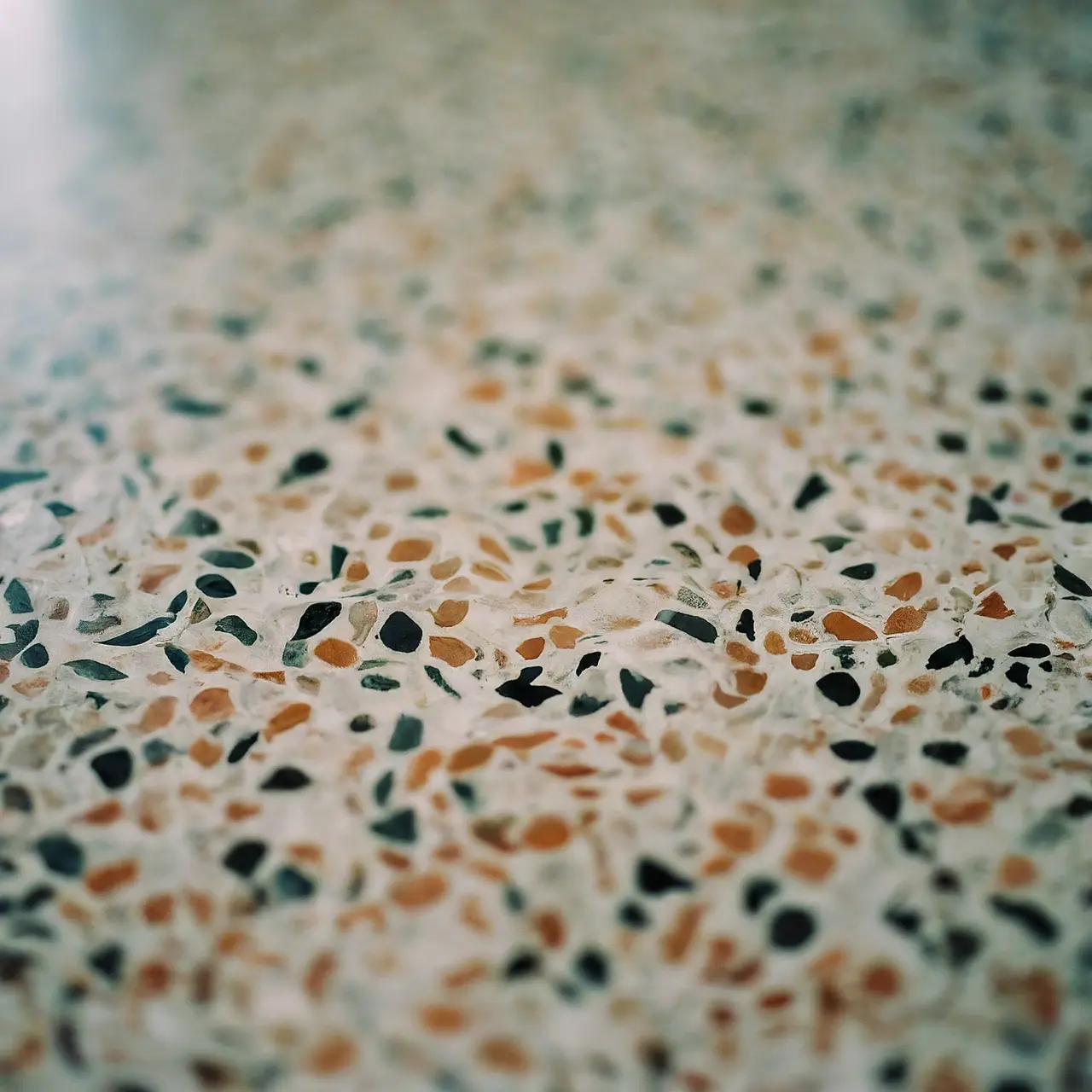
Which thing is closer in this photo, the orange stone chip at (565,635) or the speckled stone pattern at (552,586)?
the speckled stone pattern at (552,586)

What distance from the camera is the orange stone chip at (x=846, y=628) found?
0.80 metres

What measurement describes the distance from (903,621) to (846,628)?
5 cm

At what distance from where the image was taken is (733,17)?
169 cm

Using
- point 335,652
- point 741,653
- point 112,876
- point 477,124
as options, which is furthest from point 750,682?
point 477,124

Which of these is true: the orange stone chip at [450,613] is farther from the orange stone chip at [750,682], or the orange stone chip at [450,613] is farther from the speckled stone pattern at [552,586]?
the orange stone chip at [750,682]

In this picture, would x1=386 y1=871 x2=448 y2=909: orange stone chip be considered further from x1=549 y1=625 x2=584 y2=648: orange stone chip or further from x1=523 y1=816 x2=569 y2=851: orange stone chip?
x1=549 y1=625 x2=584 y2=648: orange stone chip

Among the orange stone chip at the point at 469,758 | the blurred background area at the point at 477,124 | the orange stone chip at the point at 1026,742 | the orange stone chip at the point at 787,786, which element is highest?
the blurred background area at the point at 477,124

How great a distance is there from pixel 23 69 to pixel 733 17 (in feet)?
4.28

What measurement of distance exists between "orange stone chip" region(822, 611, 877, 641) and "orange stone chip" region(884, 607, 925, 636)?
0.7 inches

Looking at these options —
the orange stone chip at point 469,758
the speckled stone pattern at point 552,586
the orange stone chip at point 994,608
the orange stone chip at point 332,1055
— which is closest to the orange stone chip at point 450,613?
the speckled stone pattern at point 552,586

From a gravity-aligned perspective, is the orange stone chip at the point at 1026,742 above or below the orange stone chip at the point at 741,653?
below

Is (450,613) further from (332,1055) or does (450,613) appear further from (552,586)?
(332,1055)

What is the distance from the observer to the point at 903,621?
808 millimetres

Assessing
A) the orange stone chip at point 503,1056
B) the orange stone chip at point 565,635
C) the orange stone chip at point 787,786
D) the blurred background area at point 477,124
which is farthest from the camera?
the blurred background area at point 477,124
